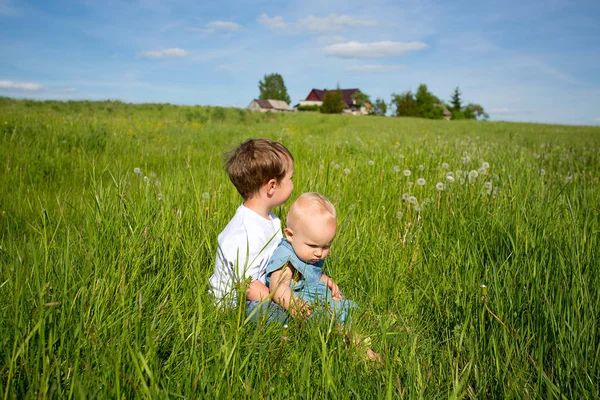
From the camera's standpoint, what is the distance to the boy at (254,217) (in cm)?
224

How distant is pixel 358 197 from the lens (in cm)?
396

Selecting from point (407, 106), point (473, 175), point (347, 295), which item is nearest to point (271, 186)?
point (347, 295)

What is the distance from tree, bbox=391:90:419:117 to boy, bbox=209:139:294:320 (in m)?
88.3

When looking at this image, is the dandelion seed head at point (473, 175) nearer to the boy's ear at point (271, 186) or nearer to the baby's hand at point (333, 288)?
the baby's hand at point (333, 288)

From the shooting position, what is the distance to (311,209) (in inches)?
87.4

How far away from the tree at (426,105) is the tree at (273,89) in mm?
32055

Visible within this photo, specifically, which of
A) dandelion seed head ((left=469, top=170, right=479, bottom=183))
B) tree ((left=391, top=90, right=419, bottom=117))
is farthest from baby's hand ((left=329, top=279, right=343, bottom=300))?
tree ((left=391, top=90, right=419, bottom=117))

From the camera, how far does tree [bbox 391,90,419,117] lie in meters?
86.6

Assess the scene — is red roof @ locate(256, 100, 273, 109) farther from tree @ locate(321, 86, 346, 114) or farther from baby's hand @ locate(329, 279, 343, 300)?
baby's hand @ locate(329, 279, 343, 300)

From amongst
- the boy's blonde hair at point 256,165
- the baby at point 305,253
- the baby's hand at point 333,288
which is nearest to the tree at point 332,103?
the boy's blonde hair at point 256,165

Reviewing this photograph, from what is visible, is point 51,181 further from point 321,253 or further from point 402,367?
point 402,367

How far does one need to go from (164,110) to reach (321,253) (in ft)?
78.6

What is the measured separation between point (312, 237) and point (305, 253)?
0.11 metres

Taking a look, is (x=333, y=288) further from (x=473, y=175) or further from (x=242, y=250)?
(x=473, y=175)
